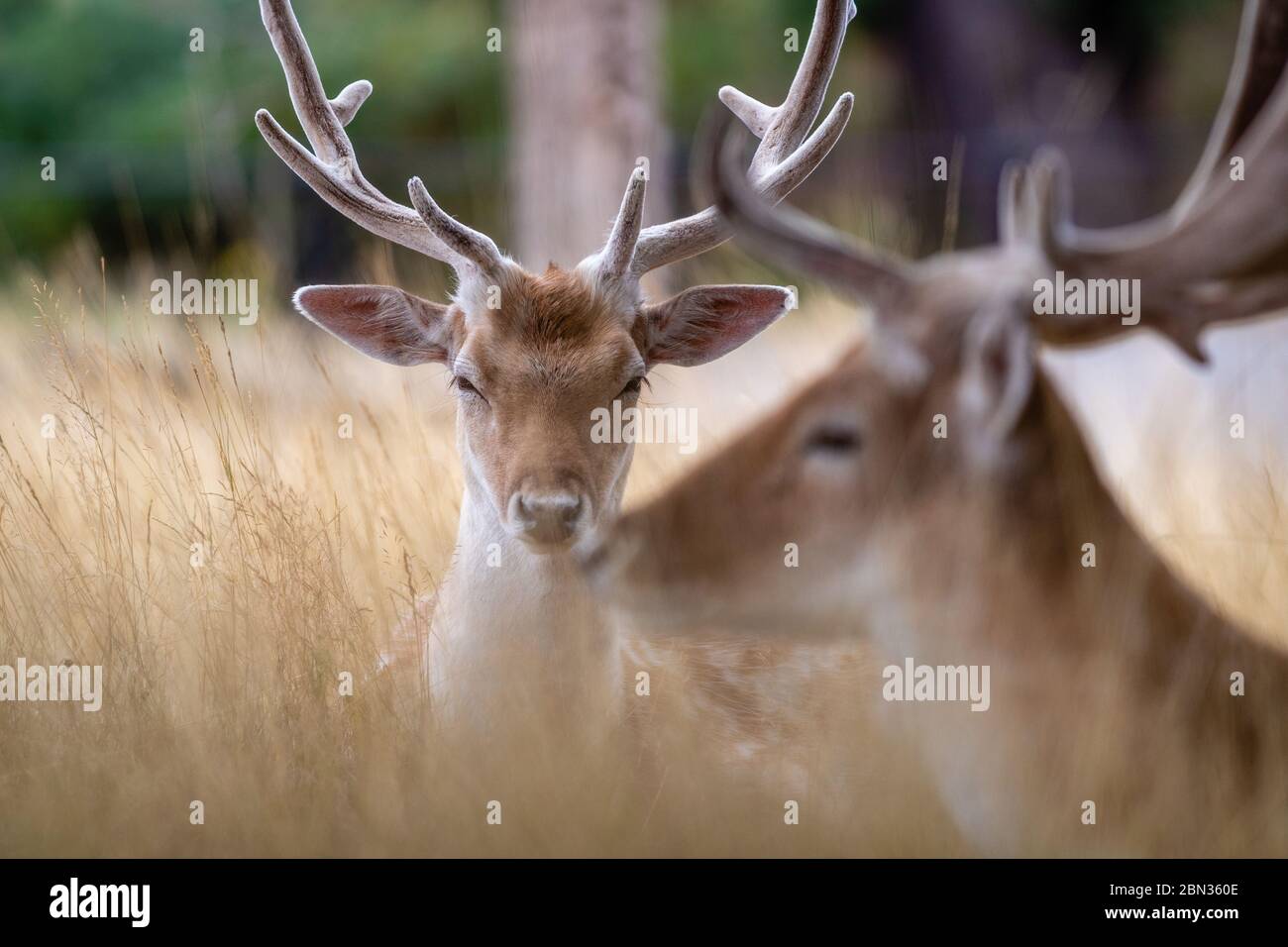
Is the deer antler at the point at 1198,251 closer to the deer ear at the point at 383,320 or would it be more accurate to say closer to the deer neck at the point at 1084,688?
the deer neck at the point at 1084,688

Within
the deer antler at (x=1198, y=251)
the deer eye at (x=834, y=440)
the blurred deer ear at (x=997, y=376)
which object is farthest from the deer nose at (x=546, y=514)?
the deer antler at (x=1198, y=251)

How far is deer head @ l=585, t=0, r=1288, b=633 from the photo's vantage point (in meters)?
2.58

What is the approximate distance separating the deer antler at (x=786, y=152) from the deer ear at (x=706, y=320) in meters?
0.12

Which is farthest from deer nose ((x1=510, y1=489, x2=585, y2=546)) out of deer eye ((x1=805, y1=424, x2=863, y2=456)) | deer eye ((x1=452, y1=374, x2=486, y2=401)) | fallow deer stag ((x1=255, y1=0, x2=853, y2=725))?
deer eye ((x1=805, y1=424, x2=863, y2=456))

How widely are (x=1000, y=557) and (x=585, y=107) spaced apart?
7.36 meters

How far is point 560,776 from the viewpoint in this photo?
330 centimetres

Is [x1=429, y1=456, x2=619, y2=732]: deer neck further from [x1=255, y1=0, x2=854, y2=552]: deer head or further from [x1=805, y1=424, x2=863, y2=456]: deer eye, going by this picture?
[x1=805, y1=424, x2=863, y2=456]: deer eye

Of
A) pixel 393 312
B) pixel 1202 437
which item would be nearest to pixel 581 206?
pixel 1202 437

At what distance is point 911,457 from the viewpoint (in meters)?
2.61

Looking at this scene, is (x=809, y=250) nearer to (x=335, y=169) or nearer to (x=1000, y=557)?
(x=1000, y=557)

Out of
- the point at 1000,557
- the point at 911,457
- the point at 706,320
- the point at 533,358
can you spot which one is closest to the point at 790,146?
the point at 706,320

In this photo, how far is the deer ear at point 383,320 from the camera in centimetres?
374
